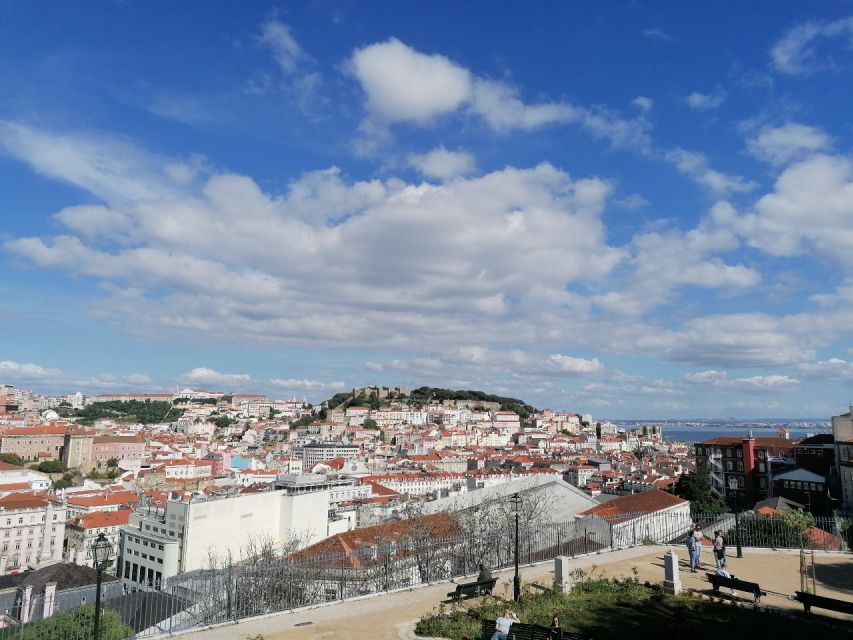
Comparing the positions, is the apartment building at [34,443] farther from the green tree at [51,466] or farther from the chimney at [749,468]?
the chimney at [749,468]

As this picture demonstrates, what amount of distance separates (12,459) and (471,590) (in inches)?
3465

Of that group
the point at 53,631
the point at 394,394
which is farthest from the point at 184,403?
the point at 53,631

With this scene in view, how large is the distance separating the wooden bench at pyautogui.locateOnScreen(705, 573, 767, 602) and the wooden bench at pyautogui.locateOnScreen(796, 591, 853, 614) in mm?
632

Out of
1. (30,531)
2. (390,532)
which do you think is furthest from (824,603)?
(30,531)

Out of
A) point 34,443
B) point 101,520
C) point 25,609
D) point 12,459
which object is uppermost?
point 25,609

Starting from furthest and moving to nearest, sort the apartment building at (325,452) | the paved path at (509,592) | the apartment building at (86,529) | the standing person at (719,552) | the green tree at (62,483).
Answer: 1. the apartment building at (325,452)
2. the green tree at (62,483)
3. the apartment building at (86,529)
4. the standing person at (719,552)
5. the paved path at (509,592)

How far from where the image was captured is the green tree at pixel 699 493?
32891mm

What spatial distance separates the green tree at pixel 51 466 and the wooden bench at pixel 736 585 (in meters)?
88.1

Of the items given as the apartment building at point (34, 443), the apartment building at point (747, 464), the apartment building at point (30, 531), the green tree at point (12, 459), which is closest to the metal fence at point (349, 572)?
the apartment building at point (747, 464)

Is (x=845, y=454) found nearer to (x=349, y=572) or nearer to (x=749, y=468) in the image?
(x=749, y=468)

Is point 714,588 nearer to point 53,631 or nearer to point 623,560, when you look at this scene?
point 623,560

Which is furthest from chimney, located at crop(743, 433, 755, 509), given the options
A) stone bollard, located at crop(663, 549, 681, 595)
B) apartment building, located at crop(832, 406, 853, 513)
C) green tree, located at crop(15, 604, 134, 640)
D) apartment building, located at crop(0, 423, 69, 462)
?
apartment building, located at crop(0, 423, 69, 462)

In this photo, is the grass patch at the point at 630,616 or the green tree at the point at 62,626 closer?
the grass patch at the point at 630,616

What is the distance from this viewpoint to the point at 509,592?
10820mm
